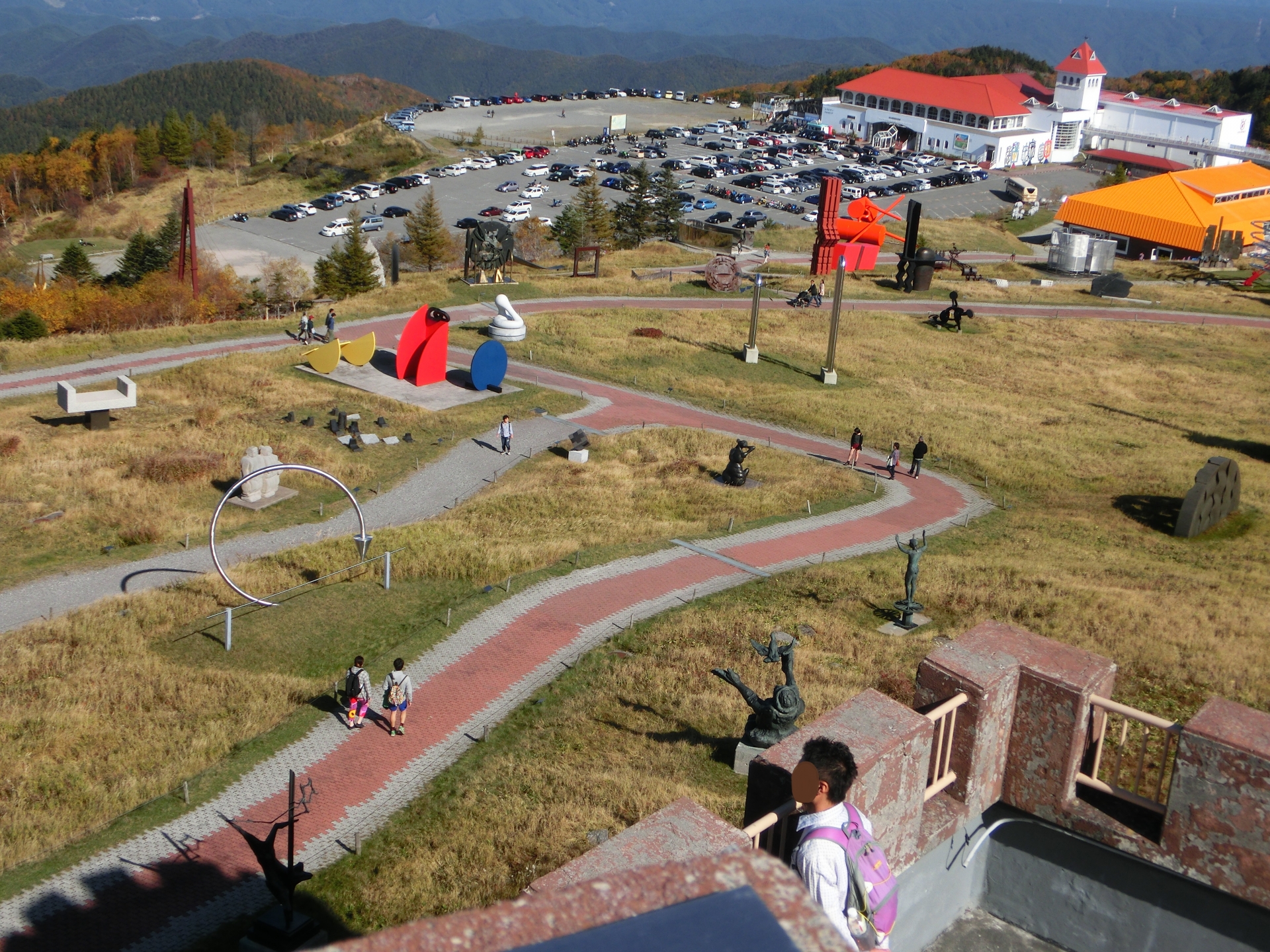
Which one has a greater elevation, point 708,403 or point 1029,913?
point 1029,913

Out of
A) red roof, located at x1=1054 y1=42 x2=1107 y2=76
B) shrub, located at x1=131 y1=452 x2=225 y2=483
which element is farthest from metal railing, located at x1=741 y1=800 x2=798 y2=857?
red roof, located at x1=1054 y1=42 x2=1107 y2=76

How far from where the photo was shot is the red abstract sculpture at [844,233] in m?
47.2

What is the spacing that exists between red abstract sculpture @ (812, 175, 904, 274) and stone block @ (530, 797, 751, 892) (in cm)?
4096

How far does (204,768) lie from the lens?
55.5 ft

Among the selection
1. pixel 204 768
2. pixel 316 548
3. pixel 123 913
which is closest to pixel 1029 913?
pixel 123 913

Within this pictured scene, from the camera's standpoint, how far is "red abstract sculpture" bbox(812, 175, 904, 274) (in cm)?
4725

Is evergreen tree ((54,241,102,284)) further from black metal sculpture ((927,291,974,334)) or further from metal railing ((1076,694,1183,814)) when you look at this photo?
metal railing ((1076,694,1183,814))

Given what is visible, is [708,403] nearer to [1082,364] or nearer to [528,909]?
[1082,364]

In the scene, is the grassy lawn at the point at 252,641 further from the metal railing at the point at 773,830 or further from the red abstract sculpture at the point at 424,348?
the metal railing at the point at 773,830

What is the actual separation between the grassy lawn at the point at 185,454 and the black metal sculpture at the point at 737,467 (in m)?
9.51

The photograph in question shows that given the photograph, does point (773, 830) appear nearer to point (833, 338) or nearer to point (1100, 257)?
point (833, 338)

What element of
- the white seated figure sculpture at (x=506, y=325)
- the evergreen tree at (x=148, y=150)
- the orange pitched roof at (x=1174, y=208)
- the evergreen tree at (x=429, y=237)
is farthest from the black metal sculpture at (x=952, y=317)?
the evergreen tree at (x=148, y=150)

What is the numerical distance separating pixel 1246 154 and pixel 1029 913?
152762 mm

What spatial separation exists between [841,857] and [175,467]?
3018 cm
